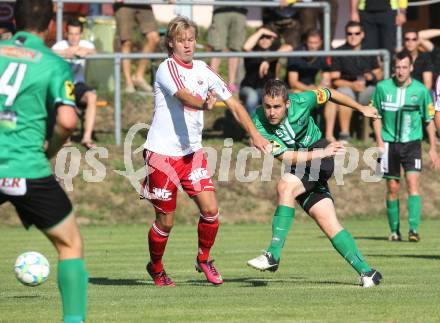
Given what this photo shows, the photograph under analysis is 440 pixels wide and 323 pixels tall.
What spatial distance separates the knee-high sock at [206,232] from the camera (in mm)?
11164

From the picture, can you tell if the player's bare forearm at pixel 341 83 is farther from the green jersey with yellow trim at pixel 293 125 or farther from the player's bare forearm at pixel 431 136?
the green jersey with yellow trim at pixel 293 125

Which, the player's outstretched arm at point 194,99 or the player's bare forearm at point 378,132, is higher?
Answer: the player's outstretched arm at point 194,99

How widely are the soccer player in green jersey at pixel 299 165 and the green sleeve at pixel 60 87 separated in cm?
372

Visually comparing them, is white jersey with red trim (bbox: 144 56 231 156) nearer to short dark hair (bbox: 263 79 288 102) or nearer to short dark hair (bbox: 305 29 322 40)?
short dark hair (bbox: 263 79 288 102)

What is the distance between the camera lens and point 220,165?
20.9 meters

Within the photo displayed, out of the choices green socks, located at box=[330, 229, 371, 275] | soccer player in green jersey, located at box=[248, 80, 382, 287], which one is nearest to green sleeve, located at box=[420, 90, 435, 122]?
soccer player in green jersey, located at box=[248, 80, 382, 287]

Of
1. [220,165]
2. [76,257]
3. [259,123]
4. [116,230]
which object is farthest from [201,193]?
[220,165]

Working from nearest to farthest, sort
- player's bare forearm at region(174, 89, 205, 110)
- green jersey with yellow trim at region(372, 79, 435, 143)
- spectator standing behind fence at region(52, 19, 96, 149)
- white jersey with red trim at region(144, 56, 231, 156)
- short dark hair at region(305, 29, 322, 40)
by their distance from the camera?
player's bare forearm at region(174, 89, 205, 110)
white jersey with red trim at region(144, 56, 231, 156)
green jersey with yellow trim at region(372, 79, 435, 143)
spectator standing behind fence at region(52, 19, 96, 149)
short dark hair at region(305, 29, 322, 40)

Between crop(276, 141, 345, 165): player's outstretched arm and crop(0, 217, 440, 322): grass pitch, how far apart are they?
1171 mm

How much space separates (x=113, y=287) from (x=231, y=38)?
11.0 metres

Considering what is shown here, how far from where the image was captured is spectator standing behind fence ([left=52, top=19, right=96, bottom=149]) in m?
19.0

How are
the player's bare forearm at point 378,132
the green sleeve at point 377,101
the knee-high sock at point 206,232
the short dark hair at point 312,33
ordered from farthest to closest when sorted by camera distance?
the short dark hair at point 312,33
the green sleeve at point 377,101
the player's bare forearm at point 378,132
the knee-high sock at point 206,232

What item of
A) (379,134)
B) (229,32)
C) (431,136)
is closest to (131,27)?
(229,32)

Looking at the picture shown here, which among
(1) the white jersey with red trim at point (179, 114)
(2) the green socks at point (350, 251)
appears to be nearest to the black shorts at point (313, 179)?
(2) the green socks at point (350, 251)
